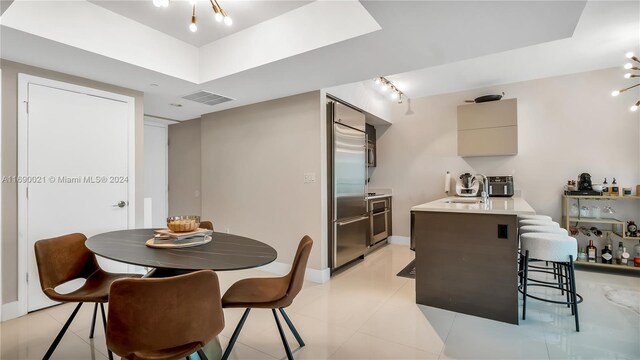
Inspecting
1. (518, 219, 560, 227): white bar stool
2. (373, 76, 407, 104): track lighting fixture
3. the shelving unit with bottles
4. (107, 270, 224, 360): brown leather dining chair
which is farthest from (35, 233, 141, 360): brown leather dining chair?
the shelving unit with bottles

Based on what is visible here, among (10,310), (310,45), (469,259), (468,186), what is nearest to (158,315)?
(310,45)

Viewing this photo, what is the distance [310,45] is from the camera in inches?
94.4

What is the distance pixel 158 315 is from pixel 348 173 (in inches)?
119

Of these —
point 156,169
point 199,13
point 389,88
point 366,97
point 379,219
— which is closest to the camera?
point 199,13

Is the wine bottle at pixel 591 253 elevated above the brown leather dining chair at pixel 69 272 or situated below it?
below

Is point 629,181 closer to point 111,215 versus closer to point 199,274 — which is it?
point 199,274

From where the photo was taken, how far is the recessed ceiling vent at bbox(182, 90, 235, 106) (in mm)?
3643

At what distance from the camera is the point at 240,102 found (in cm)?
400

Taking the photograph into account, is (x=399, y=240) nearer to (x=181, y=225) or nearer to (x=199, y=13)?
(x=181, y=225)

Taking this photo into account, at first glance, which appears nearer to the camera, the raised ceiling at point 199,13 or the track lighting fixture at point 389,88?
the raised ceiling at point 199,13

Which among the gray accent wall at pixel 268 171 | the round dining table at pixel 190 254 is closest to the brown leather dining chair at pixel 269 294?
the round dining table at pixel 190 254

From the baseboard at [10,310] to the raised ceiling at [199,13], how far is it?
2699 mm

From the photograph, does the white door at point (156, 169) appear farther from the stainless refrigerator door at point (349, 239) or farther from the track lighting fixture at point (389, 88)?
the track lighting fixture at point (389, 88)

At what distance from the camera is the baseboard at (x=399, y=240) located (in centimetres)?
529
